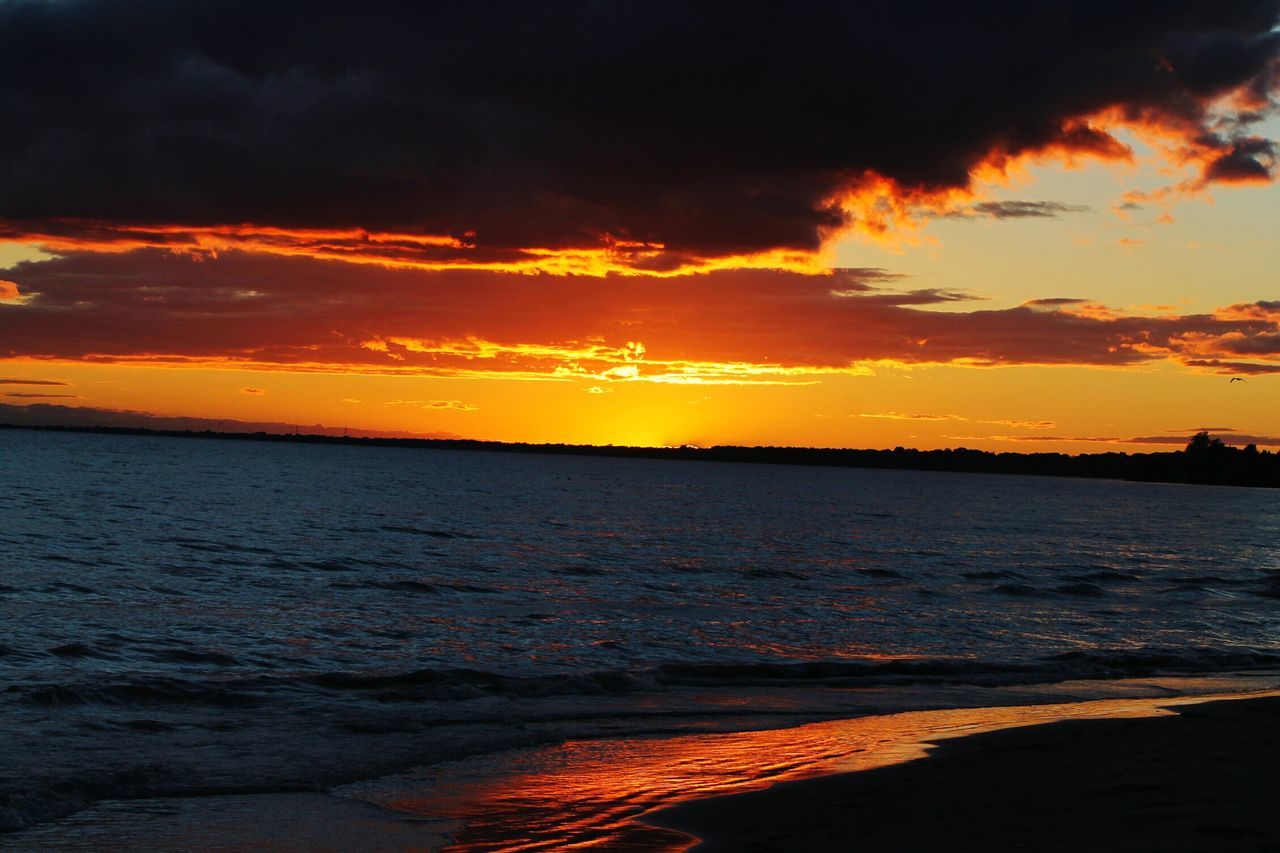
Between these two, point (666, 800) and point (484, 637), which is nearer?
point (666, 800)

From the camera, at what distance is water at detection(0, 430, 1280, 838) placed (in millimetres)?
14734

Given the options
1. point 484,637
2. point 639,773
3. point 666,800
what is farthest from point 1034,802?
point 484,637

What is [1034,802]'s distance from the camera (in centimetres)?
1111

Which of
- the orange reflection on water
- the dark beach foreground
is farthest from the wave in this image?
the dark beach foreground

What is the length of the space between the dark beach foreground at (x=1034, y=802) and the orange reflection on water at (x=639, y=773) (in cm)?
50

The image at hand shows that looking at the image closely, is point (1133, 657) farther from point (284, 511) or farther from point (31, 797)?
point (284, 511)

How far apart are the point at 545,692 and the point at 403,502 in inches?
2861

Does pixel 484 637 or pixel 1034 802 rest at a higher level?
pixel 1034 802

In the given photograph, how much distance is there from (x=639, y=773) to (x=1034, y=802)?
4.40 metres

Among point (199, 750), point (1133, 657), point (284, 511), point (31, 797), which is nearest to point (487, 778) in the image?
point (199, 750)

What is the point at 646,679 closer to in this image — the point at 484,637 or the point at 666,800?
the point at 484,637

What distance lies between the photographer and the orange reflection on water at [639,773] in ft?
34.3

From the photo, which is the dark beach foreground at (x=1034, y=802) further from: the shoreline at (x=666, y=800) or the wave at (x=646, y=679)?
the wave at (x=646, y=679)

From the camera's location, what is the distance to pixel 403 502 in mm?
89375
